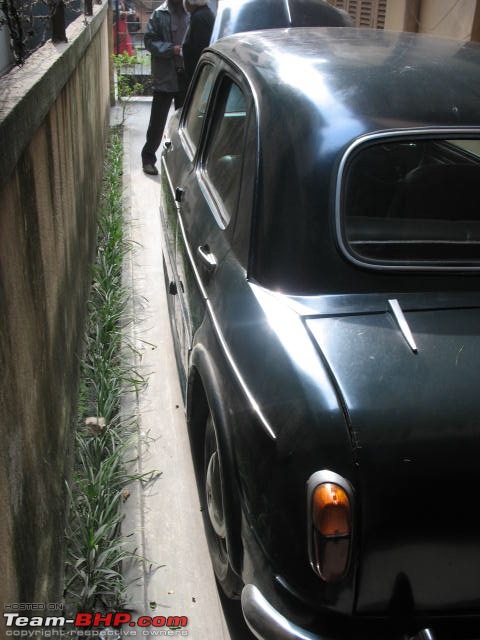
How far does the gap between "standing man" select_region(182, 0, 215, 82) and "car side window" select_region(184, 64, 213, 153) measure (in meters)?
3.22

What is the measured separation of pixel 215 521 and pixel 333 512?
39.8 inches

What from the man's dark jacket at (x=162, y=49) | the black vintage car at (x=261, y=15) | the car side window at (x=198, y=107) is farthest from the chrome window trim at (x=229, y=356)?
the man's dark jacket at (x=162, y=49)

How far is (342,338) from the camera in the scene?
6.96ft

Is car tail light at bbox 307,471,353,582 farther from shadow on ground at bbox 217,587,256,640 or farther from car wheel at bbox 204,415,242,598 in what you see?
shadow on ground at bbox 217,587,256,640

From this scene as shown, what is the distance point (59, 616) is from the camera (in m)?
2.51

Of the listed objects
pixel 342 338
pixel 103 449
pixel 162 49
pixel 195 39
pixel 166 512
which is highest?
pixel 195 39

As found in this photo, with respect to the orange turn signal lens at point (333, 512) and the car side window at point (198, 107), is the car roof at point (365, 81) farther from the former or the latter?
the orange turn signal lens at point (333, 512)

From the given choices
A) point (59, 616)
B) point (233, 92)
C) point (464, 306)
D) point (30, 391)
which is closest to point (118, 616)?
point (59, 616)

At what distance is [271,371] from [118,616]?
3.81 ft

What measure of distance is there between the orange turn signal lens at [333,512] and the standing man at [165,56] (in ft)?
20.9

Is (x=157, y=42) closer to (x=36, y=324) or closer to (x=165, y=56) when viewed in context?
A: (x=165, y=56)

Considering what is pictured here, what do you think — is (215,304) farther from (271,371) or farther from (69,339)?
(69,339)

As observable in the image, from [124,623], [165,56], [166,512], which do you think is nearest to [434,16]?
[165,56]
